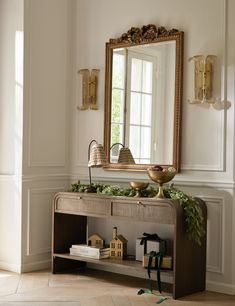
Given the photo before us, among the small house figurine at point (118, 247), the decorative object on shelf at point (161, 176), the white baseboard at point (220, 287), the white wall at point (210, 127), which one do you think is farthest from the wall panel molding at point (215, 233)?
the small house figurine at point (118, 247)

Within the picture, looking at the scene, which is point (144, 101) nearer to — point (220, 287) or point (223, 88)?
point (223, 88)

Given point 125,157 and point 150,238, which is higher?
point 125,157

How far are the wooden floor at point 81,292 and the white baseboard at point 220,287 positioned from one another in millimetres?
83

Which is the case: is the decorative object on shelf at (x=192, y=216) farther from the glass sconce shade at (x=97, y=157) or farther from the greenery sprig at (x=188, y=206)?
the glass sconce shade at (x=97, y=157)

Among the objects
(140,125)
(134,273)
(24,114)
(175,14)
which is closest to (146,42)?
(175,14)

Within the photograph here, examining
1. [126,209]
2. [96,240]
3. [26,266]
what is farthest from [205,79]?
[26,266]

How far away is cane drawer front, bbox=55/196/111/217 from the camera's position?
500cm

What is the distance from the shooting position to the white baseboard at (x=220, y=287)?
4719mm

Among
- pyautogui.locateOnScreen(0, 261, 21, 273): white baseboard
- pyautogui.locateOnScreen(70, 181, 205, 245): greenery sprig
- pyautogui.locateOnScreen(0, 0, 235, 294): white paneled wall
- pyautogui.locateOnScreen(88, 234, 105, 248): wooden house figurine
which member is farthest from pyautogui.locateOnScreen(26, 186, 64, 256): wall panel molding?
pyautogui.locateOnScreen(70, 181, 205, 245): greenery sprig

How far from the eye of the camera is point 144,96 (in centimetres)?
530

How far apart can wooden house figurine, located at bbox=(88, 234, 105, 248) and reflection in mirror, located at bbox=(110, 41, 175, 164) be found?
76 centimetres

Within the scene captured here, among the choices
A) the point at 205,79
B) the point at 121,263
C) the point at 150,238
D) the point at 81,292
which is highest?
the point at 205,79

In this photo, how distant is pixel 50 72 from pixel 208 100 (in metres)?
1.73

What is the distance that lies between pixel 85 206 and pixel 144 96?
3.82 feet
